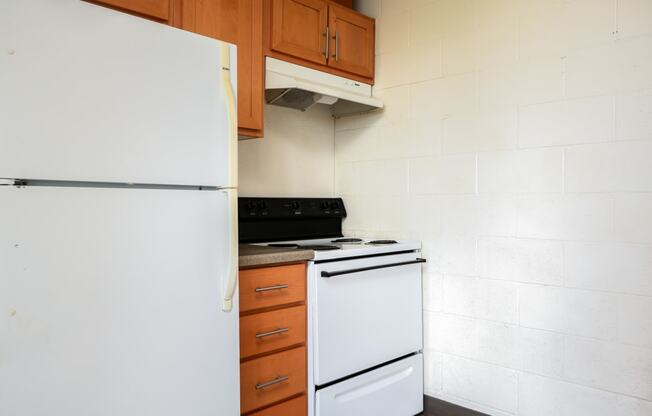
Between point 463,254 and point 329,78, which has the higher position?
point 329,78

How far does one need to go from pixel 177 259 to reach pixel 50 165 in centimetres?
42

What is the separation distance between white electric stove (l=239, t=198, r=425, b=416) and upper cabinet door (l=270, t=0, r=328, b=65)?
30.9 inches

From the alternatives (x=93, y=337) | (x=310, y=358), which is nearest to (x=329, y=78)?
(x=310, y=358)

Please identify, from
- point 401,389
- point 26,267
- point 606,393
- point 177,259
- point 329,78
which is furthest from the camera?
point 329,78

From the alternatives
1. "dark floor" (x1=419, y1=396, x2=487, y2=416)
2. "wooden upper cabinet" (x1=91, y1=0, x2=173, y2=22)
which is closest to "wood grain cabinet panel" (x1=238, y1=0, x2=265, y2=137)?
"wooden upper cabinet" (x1=91, y1=0, x2=173, y2=22)

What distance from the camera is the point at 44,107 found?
116 cm

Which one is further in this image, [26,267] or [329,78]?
[329,78]

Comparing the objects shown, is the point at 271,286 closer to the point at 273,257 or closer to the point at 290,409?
the point at 273,257

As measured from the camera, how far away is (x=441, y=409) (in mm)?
2424

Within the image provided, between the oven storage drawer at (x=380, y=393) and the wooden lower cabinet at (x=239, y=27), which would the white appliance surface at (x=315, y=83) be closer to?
the wooden lower cabinet at (x=239, y=27)

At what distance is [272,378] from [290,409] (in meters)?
0.17

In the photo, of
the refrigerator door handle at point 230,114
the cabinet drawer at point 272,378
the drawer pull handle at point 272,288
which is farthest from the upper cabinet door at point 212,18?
the cabinet drawer at point 272,378

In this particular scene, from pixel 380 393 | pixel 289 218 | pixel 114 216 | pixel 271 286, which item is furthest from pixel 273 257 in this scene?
pixel 380 393

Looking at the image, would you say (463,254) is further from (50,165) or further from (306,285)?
(50,165)
